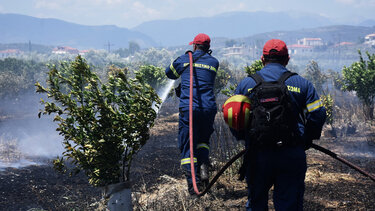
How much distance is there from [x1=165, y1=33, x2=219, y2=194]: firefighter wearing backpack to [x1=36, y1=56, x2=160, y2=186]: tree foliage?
0.96 metres

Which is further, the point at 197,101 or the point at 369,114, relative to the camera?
the point at 369,114

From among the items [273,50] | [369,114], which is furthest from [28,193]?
[369,114]

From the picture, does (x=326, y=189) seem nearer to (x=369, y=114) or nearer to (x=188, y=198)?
(x=188, y=198)

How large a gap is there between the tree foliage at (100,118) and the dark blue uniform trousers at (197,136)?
936mm

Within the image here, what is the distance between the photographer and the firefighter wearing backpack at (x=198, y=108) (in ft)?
16.6

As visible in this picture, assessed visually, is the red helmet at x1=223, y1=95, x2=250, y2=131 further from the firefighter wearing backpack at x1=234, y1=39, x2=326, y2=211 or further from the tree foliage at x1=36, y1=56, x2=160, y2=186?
the tree foliage at x1=36, y1=56, x2=160, y2=186

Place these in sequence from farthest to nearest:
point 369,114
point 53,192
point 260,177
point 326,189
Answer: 1. point 369,114
2. point 53,192
3. point 326,189
4. point 260,177

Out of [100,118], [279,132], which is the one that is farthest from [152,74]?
[279,132]

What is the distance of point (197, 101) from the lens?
511cm

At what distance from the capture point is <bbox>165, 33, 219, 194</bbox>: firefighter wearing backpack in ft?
16.6

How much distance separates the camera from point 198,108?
507cm

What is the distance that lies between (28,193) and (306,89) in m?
6.35

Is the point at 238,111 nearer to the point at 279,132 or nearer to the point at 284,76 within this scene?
the point at 279,132

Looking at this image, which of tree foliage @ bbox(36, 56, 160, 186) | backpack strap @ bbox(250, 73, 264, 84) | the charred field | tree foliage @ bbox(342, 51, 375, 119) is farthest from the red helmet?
tree foliage @ bbox(342, 51, 375, 119)
